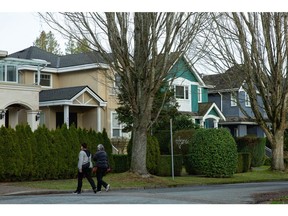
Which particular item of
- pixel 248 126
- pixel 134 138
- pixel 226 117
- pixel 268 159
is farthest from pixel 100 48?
pixel 248 126

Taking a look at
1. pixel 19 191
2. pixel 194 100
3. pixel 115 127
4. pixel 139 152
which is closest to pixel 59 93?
pixel 115 127

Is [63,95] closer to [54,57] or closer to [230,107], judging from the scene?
[54,57]

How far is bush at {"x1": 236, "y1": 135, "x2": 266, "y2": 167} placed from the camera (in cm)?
4072

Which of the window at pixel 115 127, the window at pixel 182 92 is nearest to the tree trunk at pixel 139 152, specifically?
the window at pixel 115 127

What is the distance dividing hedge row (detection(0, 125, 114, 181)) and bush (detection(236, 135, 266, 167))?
15225 mm

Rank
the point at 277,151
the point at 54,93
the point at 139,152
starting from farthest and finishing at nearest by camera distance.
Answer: the point at 54,93 → the point at 277,151 → the point at 139,152

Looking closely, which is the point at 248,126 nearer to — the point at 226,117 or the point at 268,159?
the point at 226,117

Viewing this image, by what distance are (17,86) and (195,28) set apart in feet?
47.9

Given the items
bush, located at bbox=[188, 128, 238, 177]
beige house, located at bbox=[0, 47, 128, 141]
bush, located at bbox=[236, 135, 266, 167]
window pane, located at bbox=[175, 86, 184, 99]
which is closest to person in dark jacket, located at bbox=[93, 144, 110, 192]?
bush, located at bbox=[188, 128, 238, 177]

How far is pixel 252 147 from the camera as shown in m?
40.7

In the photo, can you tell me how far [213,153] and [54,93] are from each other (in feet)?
48.6

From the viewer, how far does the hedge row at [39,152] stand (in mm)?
25266

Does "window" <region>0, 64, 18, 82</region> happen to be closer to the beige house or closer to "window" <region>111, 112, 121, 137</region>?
the beige house

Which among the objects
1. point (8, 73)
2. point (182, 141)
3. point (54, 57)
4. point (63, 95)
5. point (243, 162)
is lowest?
point (243, 162)
